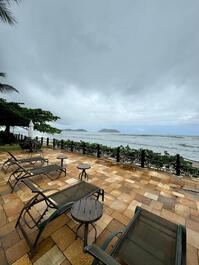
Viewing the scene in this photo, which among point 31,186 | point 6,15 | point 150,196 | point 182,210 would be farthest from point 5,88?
point 182,210

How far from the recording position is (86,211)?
204 centimetres

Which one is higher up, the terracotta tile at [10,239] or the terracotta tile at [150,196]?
the terracotta tile at [150,196]

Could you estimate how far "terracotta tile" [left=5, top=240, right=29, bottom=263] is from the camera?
5.62 ft

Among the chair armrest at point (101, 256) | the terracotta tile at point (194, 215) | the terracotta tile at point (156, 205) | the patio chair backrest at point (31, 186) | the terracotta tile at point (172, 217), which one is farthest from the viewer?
the terracotta tile at point (156, 205)

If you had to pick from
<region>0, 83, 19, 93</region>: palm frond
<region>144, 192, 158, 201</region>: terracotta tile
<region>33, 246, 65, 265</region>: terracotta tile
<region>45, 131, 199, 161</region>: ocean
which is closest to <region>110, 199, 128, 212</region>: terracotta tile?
<region>144, 192, 158, 201</region>: terracotta tile

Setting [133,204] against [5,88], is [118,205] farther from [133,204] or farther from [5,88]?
[5,88]

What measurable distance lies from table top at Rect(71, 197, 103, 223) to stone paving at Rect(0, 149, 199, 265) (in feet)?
1.58

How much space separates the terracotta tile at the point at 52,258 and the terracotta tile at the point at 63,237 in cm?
9

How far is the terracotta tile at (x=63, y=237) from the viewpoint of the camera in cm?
194

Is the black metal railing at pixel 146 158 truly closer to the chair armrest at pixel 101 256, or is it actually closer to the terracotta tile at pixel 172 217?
the terracotta tile at pixel 172 217

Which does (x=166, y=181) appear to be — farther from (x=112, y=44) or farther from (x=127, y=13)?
(x=112, y=44)

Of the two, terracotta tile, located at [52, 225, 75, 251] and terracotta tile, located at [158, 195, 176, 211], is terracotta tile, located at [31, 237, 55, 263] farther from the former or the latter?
terracotta tile, located at [158, 195, 176, 211]

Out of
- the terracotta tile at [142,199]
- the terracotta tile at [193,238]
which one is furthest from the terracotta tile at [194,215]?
the terracotta tile at [142,199]

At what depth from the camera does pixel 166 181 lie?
474 cm
